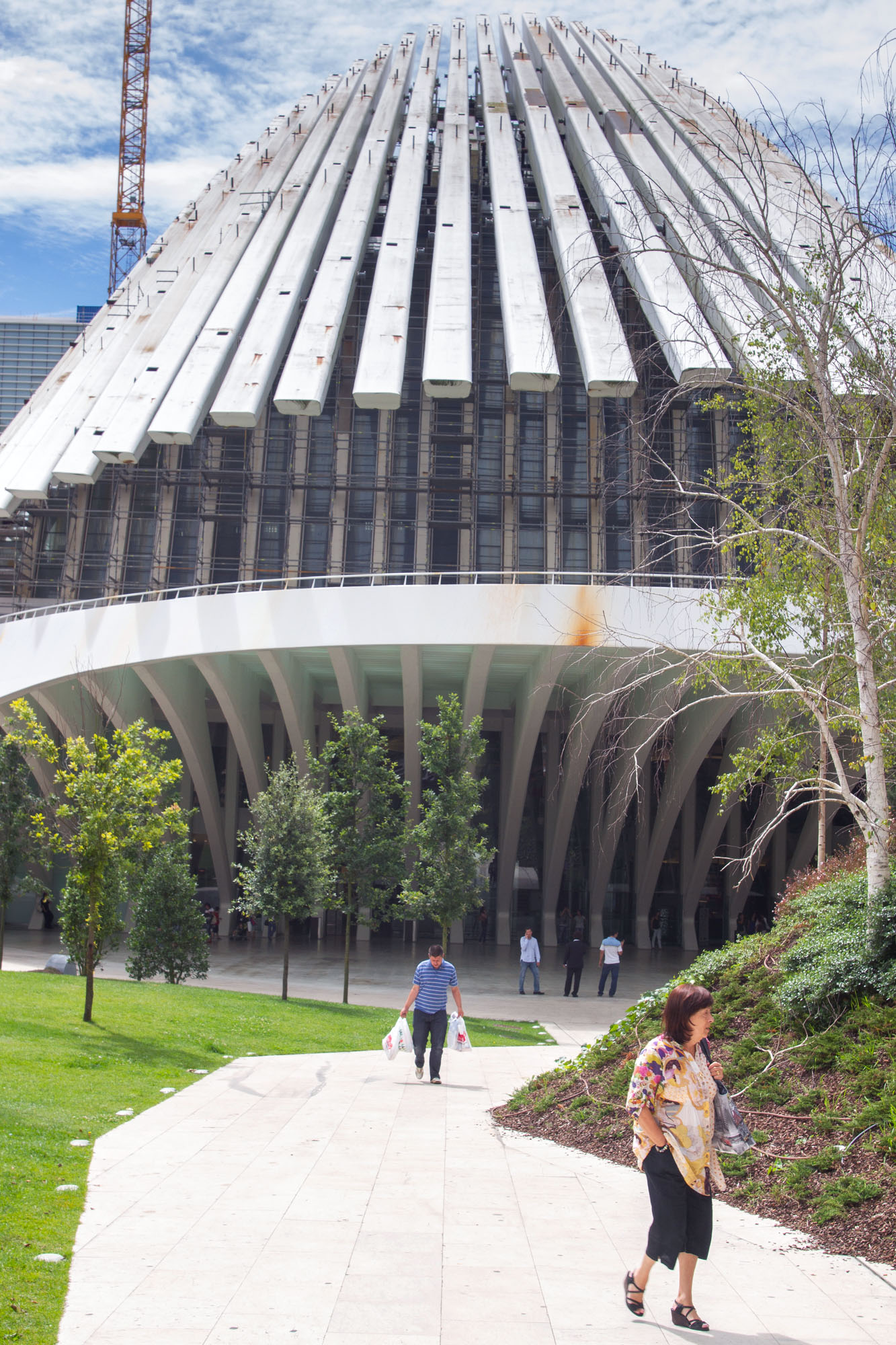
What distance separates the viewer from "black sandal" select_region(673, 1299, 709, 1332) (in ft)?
13.5

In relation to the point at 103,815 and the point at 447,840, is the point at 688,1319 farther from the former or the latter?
the point at 447,840

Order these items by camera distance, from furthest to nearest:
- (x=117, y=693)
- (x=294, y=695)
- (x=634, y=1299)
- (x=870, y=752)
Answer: (x=117, y=693) < (x=294, y=695) < (x=870, y=752) < (x=634, y=1299)

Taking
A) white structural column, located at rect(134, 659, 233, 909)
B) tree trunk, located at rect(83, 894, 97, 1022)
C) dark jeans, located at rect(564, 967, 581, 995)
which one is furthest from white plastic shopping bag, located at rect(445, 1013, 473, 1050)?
white structural column, located at rect(134, 659, 233, 909)

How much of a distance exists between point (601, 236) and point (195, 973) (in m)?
26.2

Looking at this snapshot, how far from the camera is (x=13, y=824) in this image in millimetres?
18000

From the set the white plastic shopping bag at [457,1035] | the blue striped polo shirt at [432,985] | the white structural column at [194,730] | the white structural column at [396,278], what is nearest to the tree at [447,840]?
the white plastic shopping bag at [457,1035]

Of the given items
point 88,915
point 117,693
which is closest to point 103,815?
point 88,915

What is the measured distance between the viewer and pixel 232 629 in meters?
22.5

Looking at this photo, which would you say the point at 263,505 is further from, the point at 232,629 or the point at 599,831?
the point at 599,831

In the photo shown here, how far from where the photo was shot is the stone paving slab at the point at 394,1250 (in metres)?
4.07

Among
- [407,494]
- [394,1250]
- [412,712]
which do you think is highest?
[407,494]

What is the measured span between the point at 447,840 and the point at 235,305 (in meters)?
19.1

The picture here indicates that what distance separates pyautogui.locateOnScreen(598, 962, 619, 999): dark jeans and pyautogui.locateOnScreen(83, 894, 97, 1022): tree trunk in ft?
31.1

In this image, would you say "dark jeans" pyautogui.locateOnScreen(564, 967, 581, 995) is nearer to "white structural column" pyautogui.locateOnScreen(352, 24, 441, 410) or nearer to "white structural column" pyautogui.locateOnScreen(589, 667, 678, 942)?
"white structural column" pyautogui.locateOnScreen(589, 667, 678, 942)
